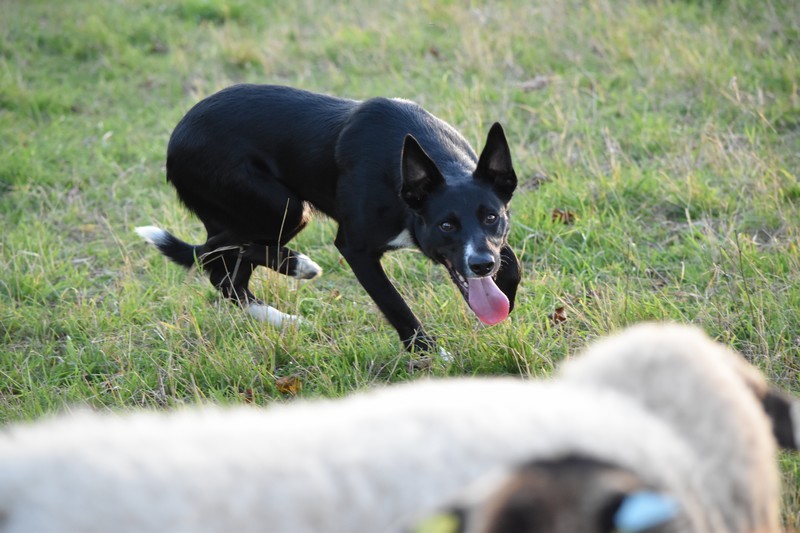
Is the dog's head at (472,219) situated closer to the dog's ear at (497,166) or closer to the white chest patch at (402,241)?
the dog's ear at (497,166)

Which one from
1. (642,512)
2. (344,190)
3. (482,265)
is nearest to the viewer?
(642,512)

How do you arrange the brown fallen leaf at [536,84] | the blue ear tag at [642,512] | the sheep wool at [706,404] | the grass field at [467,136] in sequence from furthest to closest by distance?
the brown fallen leaf at [536,84], the grass field at [467,136], the sheep wool at [706,404], the blue ear tag at [642,512]

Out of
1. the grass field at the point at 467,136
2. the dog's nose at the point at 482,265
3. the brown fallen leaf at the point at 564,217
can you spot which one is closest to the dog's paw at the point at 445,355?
the grass field at the point at 467,136

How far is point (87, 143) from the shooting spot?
709 cm

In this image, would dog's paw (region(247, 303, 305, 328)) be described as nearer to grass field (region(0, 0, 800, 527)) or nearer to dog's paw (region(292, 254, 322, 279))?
grass field (region(0, 0, 800, 527))

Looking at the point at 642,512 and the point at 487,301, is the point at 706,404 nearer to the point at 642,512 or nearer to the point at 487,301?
the point at 642,512

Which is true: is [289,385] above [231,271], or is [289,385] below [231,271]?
above

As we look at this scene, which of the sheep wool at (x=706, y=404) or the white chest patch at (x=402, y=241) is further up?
the sheep wool at (x=706, y=404)

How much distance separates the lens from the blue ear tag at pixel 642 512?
135 centimetres

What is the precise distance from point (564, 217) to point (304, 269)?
1.54 meters

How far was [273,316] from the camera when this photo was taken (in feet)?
13.8

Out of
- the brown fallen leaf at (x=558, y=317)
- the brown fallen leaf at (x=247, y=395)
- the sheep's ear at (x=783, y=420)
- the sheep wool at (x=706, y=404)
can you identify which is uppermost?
the sheep wool at (x=706, y=404)

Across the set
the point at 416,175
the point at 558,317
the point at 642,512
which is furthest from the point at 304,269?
the point at 642,512

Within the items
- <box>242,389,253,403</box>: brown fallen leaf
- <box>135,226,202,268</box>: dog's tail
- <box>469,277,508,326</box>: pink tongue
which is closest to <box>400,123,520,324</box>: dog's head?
<box>469,277,508,326</box>: pink tongue
